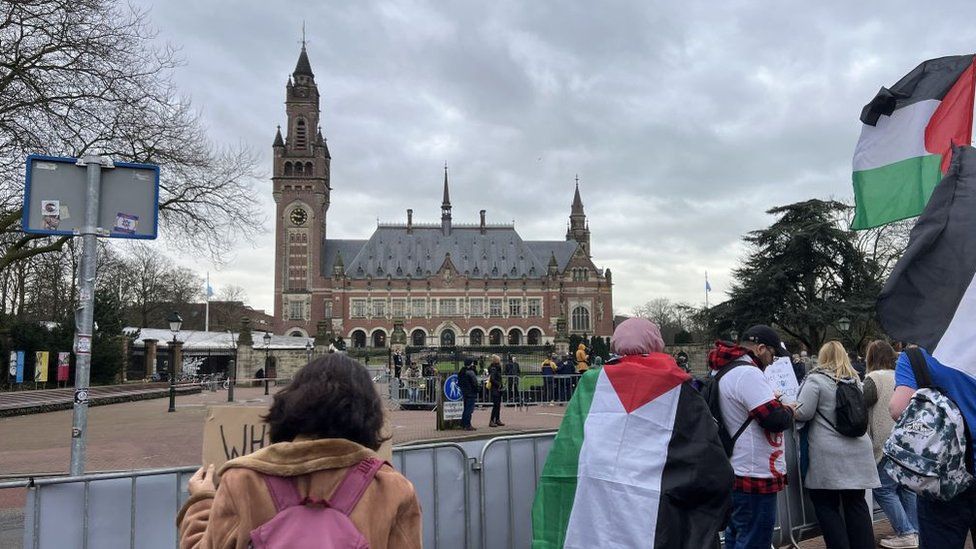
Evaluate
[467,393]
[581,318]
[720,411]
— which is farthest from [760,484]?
[581,318]

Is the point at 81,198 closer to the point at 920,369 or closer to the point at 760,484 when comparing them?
the point at 760,484

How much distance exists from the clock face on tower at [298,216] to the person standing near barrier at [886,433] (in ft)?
255

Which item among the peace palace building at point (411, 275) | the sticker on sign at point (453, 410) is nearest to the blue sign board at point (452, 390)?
the sticker on sign at point (453, 410)

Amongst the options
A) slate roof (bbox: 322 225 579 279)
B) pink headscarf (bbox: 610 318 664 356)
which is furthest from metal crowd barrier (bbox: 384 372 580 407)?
slate roof (bbox: 322 225 579 279)

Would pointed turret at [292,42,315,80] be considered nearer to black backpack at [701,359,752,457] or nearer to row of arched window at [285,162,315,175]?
row of arched window at [285,162,315,175]

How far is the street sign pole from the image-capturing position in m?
4.91

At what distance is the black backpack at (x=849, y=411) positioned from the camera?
5.28 metres

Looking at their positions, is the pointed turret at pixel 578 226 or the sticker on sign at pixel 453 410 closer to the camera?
the sticker on sign at pixel 453 410

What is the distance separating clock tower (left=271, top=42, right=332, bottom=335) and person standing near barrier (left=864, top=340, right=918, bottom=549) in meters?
76.5

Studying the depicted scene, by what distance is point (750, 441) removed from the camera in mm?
4770

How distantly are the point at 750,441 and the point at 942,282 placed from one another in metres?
1.91

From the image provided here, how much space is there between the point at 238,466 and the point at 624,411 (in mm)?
2126

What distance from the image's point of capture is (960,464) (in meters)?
3.32

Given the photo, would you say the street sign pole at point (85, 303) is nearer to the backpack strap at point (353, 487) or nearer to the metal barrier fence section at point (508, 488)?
the metal barrier fence section at point (508, 488)
